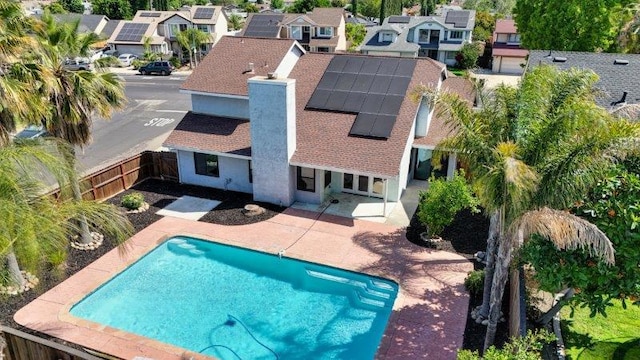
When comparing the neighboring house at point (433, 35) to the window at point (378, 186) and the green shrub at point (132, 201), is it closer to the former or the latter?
the window at point (378, 186)

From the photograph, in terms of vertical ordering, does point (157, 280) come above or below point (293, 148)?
below

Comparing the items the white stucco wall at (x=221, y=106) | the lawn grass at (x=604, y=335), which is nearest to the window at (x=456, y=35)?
the white stucco wall at (x=221, y=106)

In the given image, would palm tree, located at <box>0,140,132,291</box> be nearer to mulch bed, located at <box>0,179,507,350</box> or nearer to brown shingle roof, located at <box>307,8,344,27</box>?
mulch bed, located at <box>0,179,507,350</box>

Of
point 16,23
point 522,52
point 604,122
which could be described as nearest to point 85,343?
point 16,23

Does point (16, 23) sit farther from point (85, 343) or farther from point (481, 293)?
point (481, 293)

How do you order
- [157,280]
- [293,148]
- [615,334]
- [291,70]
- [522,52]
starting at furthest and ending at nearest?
[522,52] → [291,70] → [293,148] → [157,280] → [615,334]

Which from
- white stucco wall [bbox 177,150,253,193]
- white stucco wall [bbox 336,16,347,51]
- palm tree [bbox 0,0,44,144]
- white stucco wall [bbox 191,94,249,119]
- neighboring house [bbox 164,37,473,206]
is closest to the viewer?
palm tree [bbox 0,0,44,144]

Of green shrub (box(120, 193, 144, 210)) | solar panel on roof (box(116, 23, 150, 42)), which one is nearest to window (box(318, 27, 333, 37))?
solar panel on roof (box(116, 23, 150, 42))
